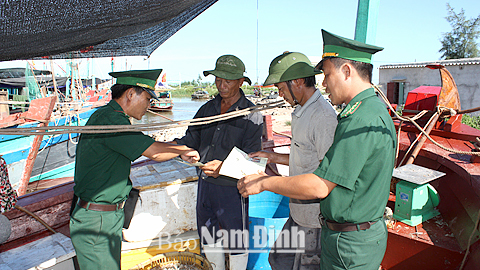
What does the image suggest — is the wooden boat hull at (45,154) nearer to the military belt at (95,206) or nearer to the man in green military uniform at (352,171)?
the military belt at (95,206)

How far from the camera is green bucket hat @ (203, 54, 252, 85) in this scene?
2695 mm

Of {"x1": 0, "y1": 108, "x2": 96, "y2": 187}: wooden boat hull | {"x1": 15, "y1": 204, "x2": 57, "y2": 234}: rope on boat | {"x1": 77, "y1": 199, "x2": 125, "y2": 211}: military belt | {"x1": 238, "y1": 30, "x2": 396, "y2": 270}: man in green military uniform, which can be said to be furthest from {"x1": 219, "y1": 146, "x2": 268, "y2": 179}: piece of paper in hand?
{"x1": 0, "y1": 108, "x2": 96, "y2": 187}: wooden boat hull

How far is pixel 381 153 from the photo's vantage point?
4.73 feet

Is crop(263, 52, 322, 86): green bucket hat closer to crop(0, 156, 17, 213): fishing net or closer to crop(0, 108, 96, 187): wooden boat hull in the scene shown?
crop(0, 156, 17, 213): fishing net

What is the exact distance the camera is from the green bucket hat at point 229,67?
106 inches

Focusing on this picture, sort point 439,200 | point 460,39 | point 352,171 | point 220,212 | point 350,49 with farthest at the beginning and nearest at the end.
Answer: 1. point 460,39
2. point 439,200
3. point 220,212
4. point 350,49
5. point 352,171

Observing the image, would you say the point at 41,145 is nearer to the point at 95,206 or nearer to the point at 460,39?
the point at 95,206

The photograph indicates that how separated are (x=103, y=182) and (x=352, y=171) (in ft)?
5.36

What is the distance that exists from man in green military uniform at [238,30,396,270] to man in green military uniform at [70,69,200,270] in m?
1.08

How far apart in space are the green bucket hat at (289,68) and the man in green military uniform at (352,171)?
448mm

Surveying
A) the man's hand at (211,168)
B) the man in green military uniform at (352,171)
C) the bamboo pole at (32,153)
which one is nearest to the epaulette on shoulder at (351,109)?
the man in green military uniform at (352,171)

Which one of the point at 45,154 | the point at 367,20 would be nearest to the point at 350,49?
the point at 367,20

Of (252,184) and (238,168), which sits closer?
(252,184)

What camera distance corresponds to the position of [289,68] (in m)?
2.20
